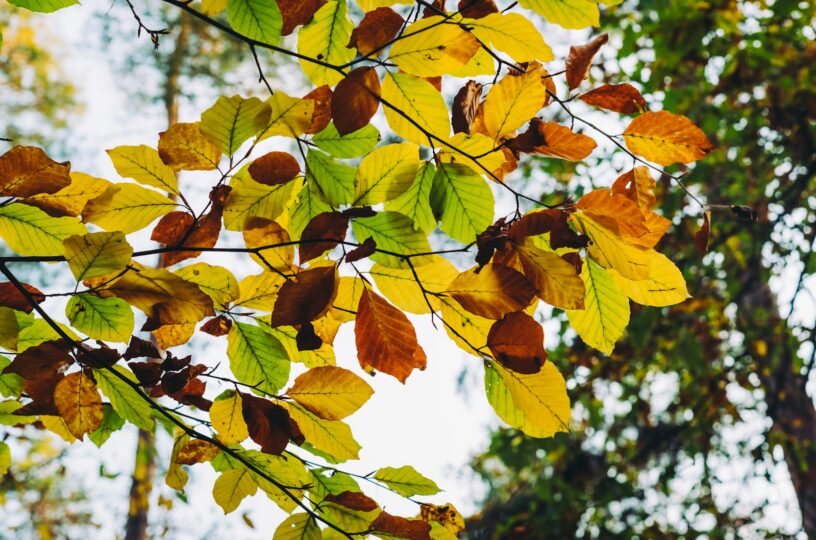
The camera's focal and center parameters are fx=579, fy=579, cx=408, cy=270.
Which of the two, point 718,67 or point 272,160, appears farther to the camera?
point 718,67

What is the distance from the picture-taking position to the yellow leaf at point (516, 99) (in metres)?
0.63

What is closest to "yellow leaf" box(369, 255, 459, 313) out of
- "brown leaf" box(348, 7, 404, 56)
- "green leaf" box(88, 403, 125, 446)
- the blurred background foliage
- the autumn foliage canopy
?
the autumn foliage canopy

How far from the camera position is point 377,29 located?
0.64 m

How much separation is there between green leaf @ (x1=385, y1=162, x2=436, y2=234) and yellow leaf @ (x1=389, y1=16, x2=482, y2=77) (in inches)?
4.7

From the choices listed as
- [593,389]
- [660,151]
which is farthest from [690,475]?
[660,151]

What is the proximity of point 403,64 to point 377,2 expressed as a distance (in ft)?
0.55

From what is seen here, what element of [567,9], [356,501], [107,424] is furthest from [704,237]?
[107,424]

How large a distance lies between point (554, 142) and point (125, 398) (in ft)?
2.01

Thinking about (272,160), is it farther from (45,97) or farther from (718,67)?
(45,97)

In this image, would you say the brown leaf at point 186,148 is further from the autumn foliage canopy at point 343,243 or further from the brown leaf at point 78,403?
the brown leaf at point 78,403

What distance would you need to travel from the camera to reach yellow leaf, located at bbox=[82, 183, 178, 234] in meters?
0.67

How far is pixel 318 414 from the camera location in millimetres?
684

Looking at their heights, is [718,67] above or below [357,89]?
above

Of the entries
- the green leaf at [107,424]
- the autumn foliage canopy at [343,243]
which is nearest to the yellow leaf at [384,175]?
the autumn foliage canopy at [343,243]
